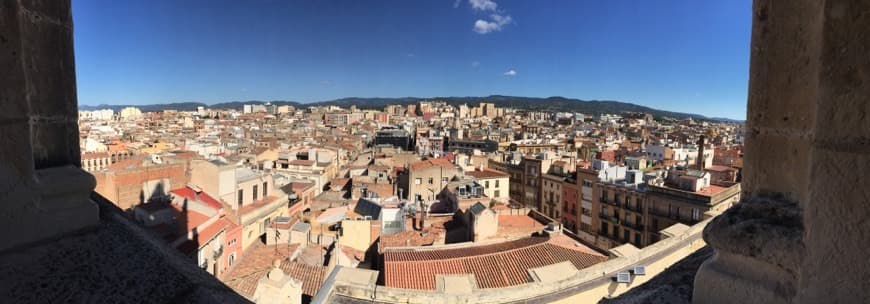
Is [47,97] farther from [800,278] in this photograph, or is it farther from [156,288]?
[800,278]

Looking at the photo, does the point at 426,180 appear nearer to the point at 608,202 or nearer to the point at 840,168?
the point at 608,202

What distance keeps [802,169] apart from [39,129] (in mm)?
2715

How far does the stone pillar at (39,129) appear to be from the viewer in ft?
5.28

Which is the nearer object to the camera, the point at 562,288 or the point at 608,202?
the point at 562,288

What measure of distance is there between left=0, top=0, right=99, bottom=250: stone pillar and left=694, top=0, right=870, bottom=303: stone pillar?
8.08ft

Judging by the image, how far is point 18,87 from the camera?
5.42 ft

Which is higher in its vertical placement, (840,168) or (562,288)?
(840,168)

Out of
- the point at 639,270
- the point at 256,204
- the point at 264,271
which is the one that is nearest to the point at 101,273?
the point at 639,270

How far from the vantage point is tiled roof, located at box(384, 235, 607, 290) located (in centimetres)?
1166

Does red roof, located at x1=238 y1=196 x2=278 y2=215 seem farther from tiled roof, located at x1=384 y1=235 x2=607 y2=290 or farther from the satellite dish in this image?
the satellite dish

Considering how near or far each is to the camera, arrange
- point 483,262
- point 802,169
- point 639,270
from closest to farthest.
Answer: point 802,169
point 639,270
point 483,262

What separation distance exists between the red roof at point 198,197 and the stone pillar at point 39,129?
50.7ft

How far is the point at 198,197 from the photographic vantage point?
1678cm

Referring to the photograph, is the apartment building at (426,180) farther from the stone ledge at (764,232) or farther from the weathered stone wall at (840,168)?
the weathered stone wall at (840,168)
